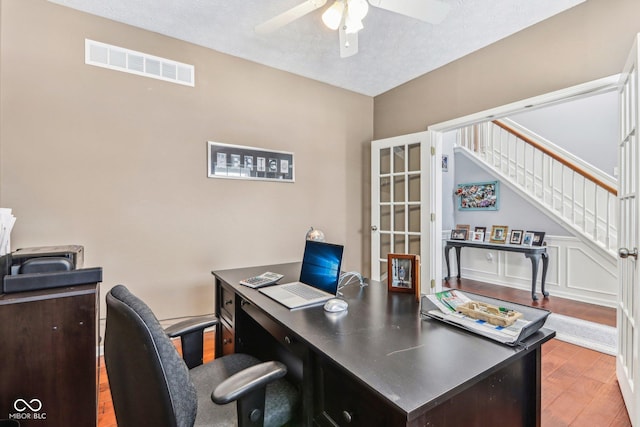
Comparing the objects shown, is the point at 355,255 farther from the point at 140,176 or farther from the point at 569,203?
the point at 569,203

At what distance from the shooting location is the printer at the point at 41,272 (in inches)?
52.3

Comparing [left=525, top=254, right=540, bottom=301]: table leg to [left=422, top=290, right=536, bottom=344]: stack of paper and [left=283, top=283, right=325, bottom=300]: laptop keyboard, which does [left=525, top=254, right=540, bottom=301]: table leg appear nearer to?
[left=422, top=290, right=536, bottom=344]: stack of paper

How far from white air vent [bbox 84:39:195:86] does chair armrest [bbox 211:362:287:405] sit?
2.57 m

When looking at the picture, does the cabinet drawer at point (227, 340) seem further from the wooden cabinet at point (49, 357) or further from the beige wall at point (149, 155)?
the beige wall at point (149, 155)

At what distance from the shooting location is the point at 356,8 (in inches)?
68.3

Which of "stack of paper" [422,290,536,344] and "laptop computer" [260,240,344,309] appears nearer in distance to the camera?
"stack of paper" [422,290,536,344]

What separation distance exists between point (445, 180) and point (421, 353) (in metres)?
4.78

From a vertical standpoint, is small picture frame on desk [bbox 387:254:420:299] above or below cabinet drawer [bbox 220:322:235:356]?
above

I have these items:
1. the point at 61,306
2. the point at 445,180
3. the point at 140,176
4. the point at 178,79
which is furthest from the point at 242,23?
the point at 445,180

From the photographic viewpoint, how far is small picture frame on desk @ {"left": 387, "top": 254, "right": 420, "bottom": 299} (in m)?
1.51

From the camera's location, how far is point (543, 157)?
4199mm

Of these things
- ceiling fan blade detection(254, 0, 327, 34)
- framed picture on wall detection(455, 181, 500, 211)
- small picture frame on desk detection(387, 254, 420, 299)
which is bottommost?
small picture frame on desk detection(387, 254, 420, 299)

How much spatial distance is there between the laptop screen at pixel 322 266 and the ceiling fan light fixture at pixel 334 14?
1.35 meters

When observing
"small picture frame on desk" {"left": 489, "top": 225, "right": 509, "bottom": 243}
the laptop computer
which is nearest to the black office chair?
the laptop computer
